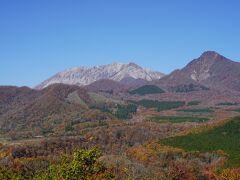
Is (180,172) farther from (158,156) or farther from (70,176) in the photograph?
(70,176)

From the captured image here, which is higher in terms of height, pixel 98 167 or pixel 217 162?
pixel 98 167

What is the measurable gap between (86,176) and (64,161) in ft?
25.1

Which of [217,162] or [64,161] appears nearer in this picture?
[64,161]

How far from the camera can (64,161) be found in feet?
230

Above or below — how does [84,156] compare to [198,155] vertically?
above

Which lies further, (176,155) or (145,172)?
(176,155)

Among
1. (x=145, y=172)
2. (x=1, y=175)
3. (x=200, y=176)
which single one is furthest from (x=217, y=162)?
(x=1, y=175)

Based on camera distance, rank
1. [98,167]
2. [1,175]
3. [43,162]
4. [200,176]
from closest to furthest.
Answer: [98,167] < [1,175] < [200,176] < [43,162]

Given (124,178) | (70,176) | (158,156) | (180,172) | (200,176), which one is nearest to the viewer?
(70,176)

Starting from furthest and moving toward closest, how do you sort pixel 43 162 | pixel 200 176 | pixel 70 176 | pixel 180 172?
pixel 43 162, pixel 200 176, pixel 180 172, pixel 70 176

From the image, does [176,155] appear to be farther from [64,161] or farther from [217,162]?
[64,161]

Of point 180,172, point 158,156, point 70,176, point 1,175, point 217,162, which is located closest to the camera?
point 70,176

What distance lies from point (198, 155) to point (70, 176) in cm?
13997

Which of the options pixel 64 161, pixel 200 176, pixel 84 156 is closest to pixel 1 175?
pixel 64 161
